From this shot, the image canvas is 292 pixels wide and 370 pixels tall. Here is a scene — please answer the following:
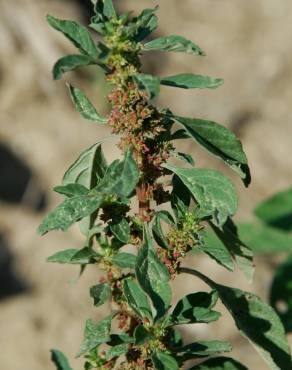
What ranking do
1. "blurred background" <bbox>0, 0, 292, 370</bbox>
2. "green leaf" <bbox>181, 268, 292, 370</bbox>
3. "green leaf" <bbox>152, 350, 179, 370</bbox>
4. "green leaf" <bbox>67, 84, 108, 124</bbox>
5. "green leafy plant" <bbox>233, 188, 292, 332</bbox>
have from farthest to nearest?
1. "blurred background" <bbox>0, 0, 292, 370</bbox>
2. "green leafy plant" <bbox>233, 188, 292, 332</bbox>
3. "green leaf" <bbox>181, 268, 292, 370</bbox>
4. "green leaf" <bbox>67, 84, 108, 124</bbox>
5. "green leaf" <bbox>152, 350, 179, 370</bbox>

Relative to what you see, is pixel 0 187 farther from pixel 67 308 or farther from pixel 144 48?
pixel 144 48

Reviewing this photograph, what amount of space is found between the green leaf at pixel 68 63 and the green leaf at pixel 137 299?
0.45 m

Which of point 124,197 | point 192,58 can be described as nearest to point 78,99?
point 124,197

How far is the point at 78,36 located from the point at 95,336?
57 centimetres

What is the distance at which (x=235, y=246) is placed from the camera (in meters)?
1.86

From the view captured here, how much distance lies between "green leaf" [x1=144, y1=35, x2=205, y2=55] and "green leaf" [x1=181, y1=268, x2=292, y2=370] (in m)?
0.51

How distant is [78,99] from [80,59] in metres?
0.29

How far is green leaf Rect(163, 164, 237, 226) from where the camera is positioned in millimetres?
1539

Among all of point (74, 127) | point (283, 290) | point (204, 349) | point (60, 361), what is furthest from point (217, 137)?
point (74, 127)

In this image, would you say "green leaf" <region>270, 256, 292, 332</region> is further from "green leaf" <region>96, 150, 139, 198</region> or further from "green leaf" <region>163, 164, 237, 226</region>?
"green leaf" <region>96, 150, 139, 198</region>

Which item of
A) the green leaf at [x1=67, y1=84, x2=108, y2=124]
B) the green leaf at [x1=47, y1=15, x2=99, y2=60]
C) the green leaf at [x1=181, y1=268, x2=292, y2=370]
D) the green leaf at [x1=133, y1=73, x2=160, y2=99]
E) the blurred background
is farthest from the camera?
the blurred background

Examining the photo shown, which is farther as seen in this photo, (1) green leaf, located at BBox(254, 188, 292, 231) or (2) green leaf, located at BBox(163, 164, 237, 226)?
(1) green leaf, located at BBox(254, 188, 292, 231)

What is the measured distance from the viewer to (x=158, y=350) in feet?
5.40

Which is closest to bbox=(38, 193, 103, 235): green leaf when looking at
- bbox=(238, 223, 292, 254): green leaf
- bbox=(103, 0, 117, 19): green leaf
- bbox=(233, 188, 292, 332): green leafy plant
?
bbox=(103, 0, 117, 19): green leaf
